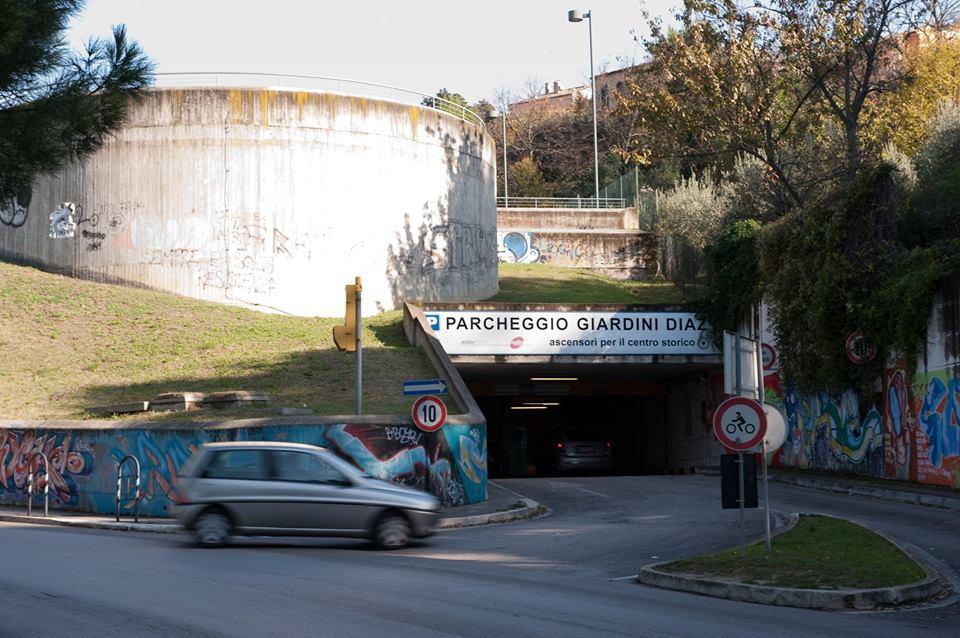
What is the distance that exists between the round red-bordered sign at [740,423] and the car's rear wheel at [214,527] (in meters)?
7.07

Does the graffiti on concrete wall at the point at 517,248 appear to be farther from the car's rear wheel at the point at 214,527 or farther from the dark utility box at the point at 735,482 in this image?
the dark utility box at the point at 735,482

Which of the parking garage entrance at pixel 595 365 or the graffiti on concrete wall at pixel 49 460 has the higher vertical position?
the parking garage entrance at pixel 595 365

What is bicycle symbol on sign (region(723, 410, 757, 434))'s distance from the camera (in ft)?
43.3

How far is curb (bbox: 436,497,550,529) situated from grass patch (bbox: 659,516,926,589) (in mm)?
6492

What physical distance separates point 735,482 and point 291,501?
20.2 feet

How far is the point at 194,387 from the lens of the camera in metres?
28.7

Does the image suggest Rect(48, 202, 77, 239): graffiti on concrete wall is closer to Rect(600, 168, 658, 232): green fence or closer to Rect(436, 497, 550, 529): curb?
Rect(436, 497, 550, 529): curb

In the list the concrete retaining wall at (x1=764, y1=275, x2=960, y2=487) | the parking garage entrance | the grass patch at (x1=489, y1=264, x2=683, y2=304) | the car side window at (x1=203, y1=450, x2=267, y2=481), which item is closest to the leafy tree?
the car side window at (x1=203, y1=450, x2=267, y2=481)

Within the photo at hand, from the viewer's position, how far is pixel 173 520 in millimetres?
21109

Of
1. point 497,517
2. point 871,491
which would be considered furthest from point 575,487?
point 871,491

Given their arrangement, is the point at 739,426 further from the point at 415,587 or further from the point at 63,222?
the point at 63,222

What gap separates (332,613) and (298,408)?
621 inches

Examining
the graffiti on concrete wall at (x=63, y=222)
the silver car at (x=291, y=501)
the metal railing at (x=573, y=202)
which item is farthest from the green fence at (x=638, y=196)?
the silver car at (x=291, y=501)

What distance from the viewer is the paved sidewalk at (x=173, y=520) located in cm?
1992
